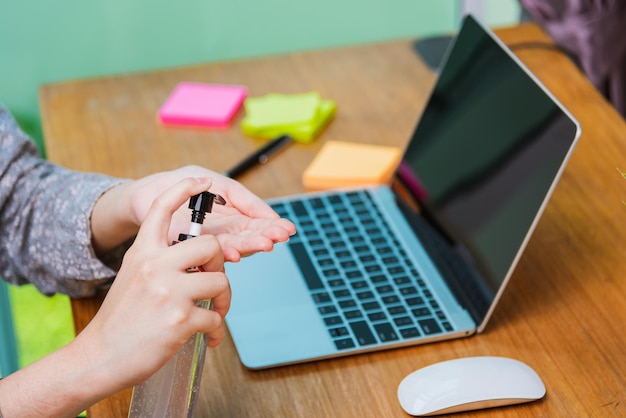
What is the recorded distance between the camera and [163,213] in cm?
67

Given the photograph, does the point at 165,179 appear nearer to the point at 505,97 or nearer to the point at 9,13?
the point at 505,97

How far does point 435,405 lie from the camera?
2.46 ft

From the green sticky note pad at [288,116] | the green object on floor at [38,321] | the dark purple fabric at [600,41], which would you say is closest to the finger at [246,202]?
the green sticky note pad at [288,116]

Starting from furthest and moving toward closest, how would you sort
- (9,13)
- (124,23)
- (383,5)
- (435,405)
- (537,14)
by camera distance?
(383,5)
(124,23)
(9,13)
(537,14)
(435,405)

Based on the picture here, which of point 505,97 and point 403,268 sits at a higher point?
point 505,97

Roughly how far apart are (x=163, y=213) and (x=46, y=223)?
33cm

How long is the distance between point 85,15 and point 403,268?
3.72ft

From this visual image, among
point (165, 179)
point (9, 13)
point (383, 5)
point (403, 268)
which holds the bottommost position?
point (383, 5)

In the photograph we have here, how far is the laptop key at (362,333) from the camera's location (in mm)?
839

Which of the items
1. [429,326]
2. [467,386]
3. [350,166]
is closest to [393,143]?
[350,166]

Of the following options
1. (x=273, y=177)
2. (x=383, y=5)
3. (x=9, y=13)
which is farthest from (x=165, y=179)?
(x=383, y=5)

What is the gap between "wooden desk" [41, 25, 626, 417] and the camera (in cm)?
79

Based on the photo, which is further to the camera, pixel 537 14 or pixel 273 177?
pixel 537 14

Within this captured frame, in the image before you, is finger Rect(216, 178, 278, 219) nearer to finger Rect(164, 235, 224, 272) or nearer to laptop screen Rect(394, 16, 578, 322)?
finger Rect(164, 235, 224, 272)
